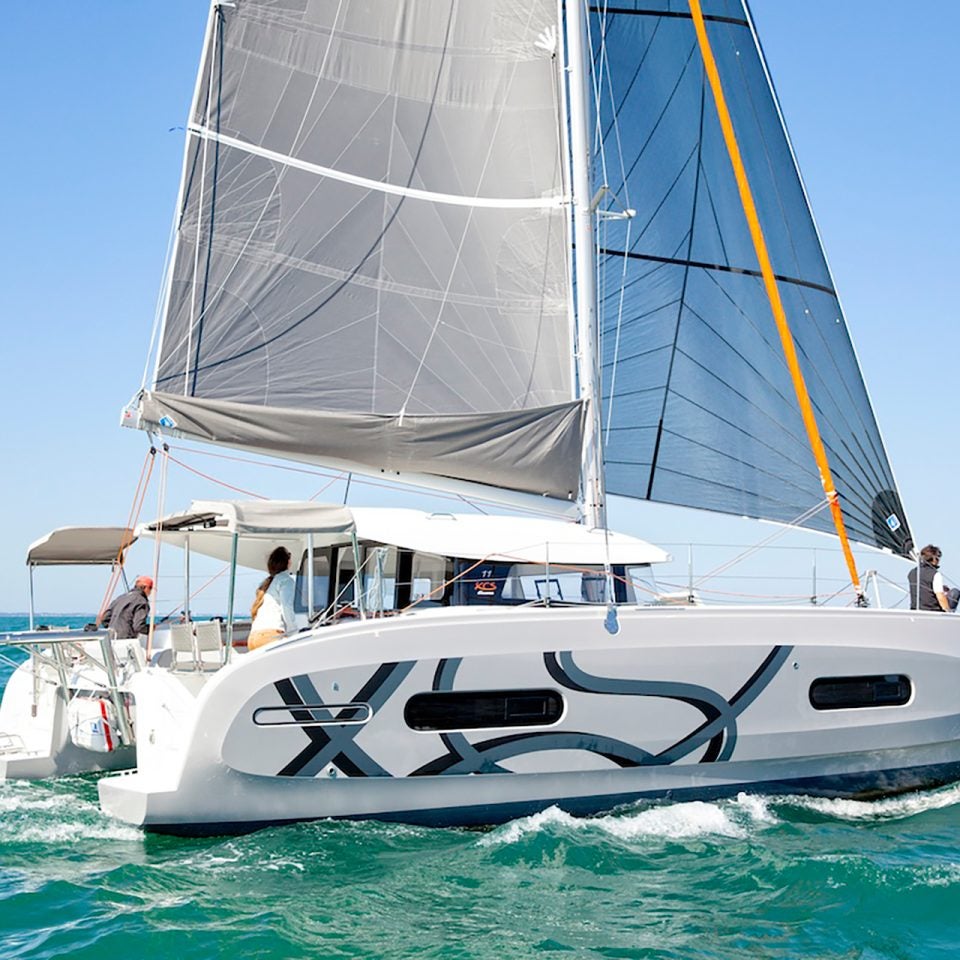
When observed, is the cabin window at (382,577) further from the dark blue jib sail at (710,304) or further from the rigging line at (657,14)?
the rigging line at (657,14)

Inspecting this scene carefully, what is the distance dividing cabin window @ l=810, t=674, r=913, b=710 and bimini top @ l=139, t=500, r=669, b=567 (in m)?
1.45

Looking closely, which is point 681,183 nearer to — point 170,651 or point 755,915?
point 170,651

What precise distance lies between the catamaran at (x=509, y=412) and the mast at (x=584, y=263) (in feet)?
0.11

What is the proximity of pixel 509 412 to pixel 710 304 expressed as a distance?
294 cm

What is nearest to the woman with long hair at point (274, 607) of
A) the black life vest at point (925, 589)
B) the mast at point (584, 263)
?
the mast at point (584, 263)

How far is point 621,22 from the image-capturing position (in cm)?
1111

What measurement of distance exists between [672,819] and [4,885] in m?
3.97

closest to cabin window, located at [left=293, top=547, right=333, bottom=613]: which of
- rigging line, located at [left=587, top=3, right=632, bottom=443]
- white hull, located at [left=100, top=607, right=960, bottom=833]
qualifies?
white hull, located at [left=100, top=607, right=960, bottom=833]

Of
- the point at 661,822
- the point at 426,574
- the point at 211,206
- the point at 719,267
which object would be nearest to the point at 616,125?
the point at 719,267

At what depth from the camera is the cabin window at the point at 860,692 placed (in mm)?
7170

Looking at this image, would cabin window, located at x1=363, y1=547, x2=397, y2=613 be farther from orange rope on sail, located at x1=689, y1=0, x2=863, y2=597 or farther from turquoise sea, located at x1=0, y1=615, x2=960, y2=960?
orange rope on sail, located at x1=689, y1=0, x2=863, y2=597

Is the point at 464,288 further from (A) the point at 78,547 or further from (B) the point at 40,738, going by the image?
(B) the point at 40,738

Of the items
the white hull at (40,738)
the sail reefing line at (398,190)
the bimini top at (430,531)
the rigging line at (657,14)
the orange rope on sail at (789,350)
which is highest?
the rigging line at (657,14)

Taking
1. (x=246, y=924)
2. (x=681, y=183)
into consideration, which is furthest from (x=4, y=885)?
(x=681, y=183)
